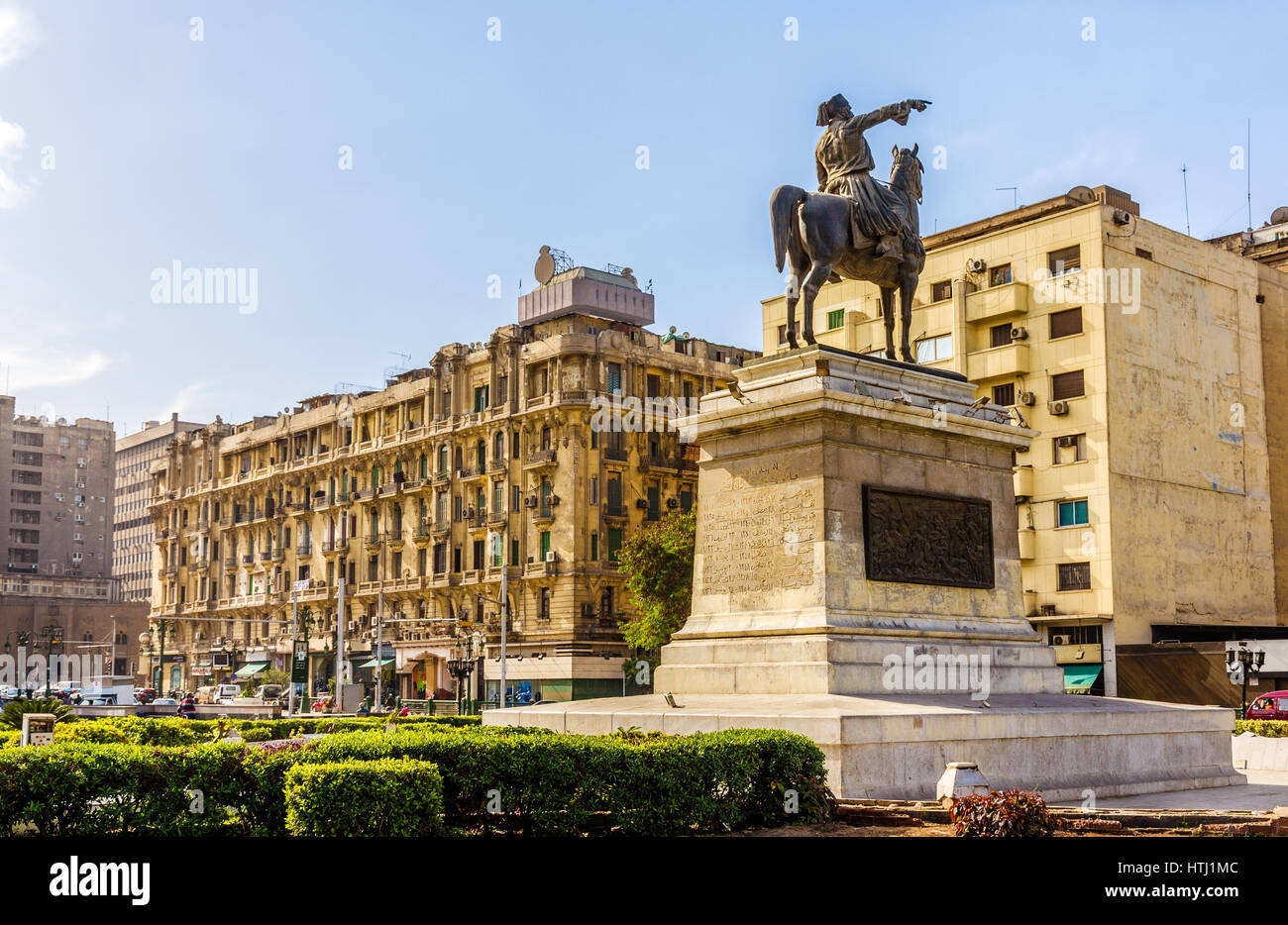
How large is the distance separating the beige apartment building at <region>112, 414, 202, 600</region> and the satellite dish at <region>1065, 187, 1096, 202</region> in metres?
112

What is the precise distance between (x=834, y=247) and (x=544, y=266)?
64.8m

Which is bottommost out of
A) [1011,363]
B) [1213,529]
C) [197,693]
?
[197,693]

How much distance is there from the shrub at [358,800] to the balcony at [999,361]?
44.2m

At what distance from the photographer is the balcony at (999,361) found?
52.2 meters

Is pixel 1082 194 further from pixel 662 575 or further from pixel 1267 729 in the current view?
pixel 1267 729

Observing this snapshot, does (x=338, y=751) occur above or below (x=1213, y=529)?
below

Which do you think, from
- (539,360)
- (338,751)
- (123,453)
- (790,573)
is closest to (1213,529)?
(539,360)

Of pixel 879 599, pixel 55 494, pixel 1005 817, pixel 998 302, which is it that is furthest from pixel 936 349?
pixel 55 494

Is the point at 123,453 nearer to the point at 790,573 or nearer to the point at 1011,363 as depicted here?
the point at 1011,363

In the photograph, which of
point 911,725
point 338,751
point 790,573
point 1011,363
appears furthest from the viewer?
point 1011,363

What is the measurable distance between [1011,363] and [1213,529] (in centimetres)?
1015

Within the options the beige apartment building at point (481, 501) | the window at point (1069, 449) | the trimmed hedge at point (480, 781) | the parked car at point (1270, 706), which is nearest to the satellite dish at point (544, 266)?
the beige apartment building at point (481, 501)

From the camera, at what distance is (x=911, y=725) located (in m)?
15.6
